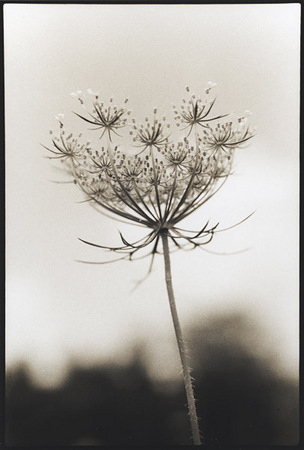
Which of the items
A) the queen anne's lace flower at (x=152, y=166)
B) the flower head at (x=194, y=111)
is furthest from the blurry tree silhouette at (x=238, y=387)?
the flower head at (x=194, y=111)

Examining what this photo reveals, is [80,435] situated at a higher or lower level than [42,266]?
lower

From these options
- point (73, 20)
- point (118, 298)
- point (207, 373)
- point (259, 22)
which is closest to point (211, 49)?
point (259, 22)

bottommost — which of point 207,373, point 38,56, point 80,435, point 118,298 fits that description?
point 80,435

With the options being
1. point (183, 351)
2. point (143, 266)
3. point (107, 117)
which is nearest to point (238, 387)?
point (183, 351)

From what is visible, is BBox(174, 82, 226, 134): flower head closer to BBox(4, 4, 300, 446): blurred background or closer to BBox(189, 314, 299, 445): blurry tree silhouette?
BBox(4, 4, 300, 446): blurred background

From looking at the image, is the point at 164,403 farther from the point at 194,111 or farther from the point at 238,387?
the point at 194,111

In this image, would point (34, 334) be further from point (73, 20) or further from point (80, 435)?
point (73, 20)

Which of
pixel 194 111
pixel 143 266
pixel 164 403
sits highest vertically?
pixel 194 111
